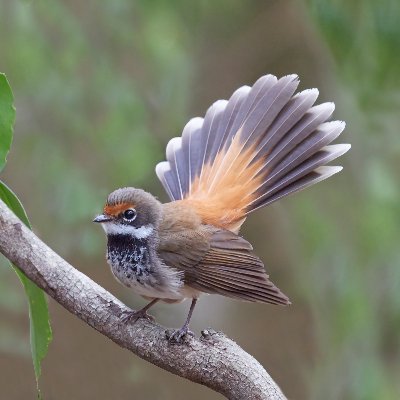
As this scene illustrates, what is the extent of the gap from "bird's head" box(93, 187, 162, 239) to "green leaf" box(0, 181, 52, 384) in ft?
3.25

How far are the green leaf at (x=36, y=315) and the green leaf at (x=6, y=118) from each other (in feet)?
0.42

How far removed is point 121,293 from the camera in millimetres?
A: 7750

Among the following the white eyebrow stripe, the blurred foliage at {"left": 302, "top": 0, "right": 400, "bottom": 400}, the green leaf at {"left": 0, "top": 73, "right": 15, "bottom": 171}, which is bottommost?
the green leaf at {"left": 0, "top": 73, "right": 15, "bottom": 171}

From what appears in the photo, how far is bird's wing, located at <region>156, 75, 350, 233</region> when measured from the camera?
15.4ft

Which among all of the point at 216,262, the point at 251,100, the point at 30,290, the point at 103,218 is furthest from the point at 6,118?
the point at 251,100

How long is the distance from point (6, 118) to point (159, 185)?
4.45 metres

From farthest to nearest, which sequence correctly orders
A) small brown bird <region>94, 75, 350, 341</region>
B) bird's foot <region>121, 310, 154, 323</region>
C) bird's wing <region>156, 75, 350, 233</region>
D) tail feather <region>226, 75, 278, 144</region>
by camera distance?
tail feather <region>226, 75, 278, 144</region> → bird's wing <region>156, 75, 350, 233</region> → small brown bird <region>94, 75, 350, 341</region> → bird's foot <region>121, 310, 154, 323</region>

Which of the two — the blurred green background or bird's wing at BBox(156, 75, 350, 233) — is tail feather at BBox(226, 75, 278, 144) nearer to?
bird's wing at BBox(156, 75, 350, 233)

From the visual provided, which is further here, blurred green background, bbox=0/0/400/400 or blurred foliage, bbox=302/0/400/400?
blurred foliage, bbox=302/0/400/400

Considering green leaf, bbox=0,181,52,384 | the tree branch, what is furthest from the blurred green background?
green leaf, bbox=0,181,52,384

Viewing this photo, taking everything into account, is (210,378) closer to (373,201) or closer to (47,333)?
(47,333)

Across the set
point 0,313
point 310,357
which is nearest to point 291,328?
point 310,357

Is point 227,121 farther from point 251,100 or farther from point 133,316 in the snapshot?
point 133,316

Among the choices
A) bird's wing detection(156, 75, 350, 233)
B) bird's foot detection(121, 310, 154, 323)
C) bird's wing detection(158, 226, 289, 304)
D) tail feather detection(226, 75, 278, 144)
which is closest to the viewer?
bird's foot detection(121, 310, 154, 323)
